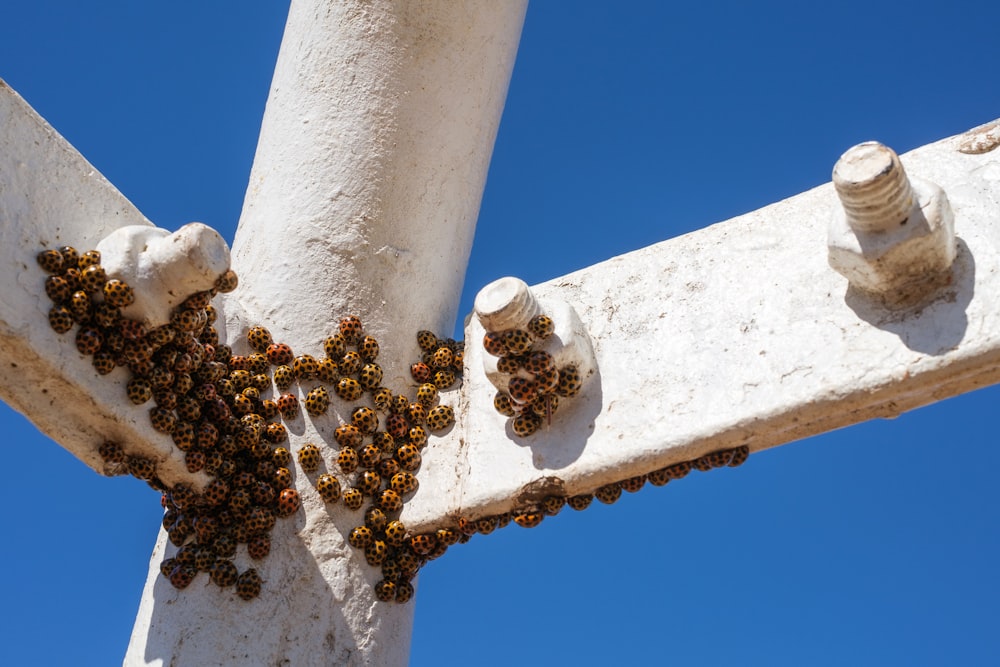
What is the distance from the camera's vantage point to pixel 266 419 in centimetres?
402

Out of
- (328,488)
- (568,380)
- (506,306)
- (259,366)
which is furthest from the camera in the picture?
(259,366)

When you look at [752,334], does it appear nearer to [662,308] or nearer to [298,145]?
[662,308]

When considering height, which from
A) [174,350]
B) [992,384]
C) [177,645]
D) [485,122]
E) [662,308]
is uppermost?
[485,122]

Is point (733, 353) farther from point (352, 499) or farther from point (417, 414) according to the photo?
point (352, 499)

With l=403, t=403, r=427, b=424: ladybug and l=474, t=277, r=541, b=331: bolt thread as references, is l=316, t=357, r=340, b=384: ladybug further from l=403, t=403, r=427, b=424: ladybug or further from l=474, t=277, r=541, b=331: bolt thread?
l=474, t=277, r=541, b=331: bolt thread

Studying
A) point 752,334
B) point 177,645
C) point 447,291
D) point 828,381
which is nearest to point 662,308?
point 752,334

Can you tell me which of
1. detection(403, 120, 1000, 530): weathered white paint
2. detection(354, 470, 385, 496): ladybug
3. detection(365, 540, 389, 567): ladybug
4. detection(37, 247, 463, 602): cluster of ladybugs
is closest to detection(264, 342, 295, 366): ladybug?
detection(37, 247, 463, 602): cluster of ladybugs

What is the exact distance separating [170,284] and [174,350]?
0.82 feet

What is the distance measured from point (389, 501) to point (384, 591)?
0.98ft

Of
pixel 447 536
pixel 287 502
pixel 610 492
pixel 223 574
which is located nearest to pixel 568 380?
pixel 610 492

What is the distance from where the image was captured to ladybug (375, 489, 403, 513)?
13.3 ft

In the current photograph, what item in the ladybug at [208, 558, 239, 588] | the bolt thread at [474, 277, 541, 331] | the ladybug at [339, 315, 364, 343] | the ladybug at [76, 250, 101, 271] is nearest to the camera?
the ladybug at [76, 250, 101, 271]

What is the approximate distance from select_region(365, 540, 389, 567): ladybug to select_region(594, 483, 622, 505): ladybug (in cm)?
80

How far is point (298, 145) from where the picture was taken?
4.53 metres
